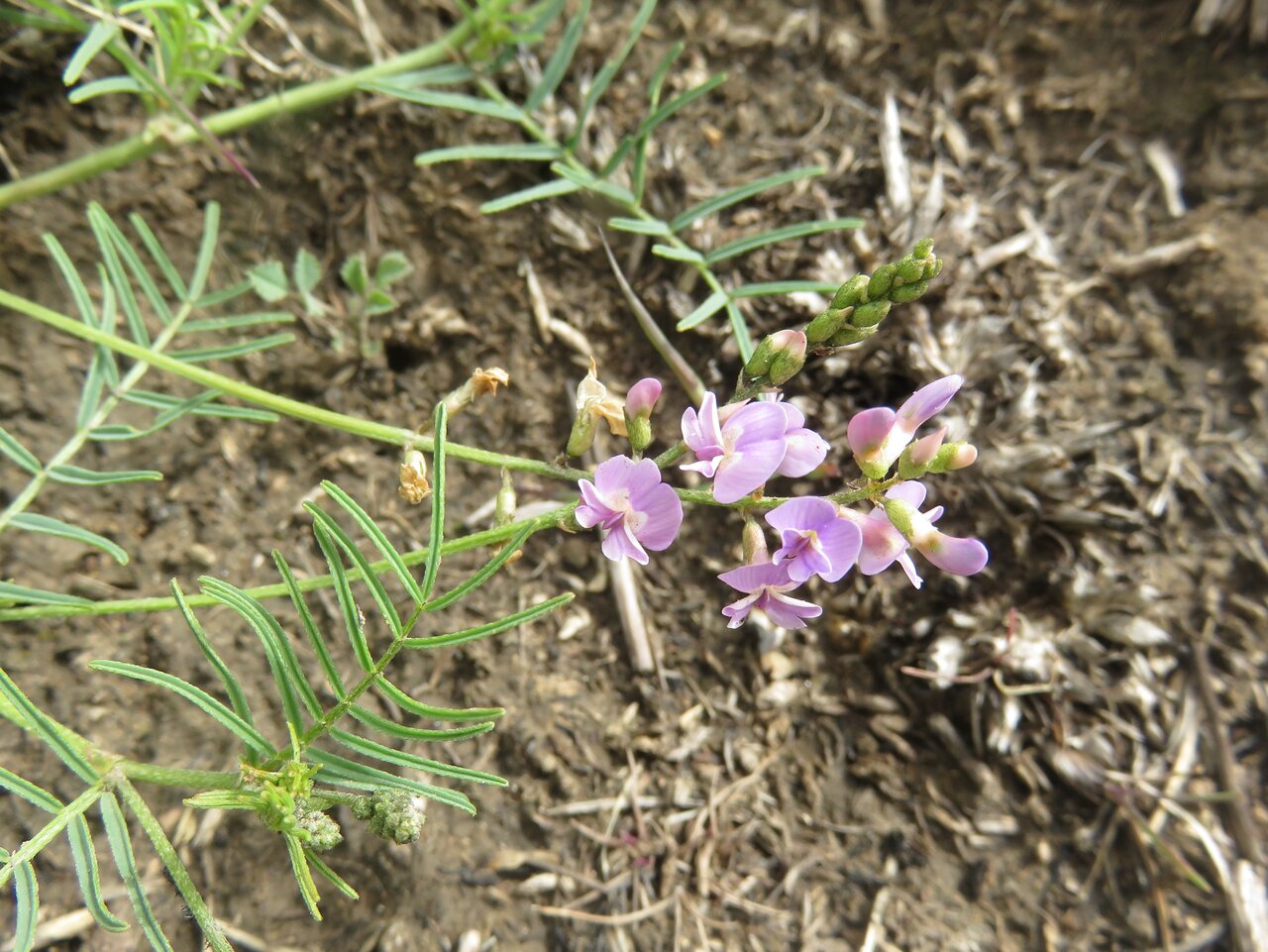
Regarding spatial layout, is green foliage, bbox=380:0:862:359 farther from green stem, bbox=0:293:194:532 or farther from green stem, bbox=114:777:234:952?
green stem, bbox=114:777:234:952

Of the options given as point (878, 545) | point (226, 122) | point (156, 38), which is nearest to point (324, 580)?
point (878, 545)

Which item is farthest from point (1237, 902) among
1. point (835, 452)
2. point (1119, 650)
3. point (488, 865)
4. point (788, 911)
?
point (488, 865)

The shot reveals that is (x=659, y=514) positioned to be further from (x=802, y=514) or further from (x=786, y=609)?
(x=786, y=609)

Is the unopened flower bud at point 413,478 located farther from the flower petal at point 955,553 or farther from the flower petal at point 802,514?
the flower petal at point 955,553

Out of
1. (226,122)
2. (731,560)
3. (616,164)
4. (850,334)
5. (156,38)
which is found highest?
(156,38)

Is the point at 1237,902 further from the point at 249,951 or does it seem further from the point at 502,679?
the point at 249,951

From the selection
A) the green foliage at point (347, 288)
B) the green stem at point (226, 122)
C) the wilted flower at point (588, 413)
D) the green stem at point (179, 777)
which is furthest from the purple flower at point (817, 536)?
the green stem at point (226, 122)

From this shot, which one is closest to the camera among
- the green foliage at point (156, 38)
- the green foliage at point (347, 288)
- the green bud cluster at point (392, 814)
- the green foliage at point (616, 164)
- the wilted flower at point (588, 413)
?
the green bud cluster at point (392, 814)
